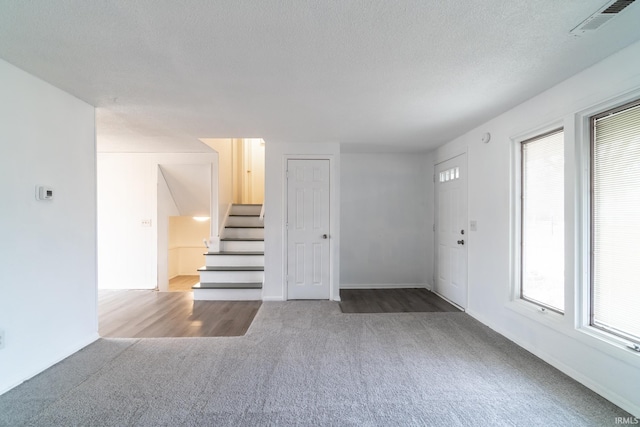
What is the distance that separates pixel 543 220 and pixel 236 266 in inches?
161

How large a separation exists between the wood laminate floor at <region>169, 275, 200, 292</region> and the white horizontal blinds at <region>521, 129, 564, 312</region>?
6.07 metres

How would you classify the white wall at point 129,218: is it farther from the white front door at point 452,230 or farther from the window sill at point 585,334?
the window sill at point 585,334

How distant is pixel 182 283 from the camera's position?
7.06m

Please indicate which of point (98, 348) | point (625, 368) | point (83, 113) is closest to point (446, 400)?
point (625, 368)

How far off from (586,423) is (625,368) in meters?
0.44

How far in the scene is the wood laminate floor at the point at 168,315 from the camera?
3.21 meters

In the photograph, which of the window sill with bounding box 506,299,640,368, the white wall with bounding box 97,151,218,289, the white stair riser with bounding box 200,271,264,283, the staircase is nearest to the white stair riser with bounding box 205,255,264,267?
the staircase

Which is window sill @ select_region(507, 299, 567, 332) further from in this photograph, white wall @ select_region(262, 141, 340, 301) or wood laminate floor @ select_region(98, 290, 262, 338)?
wood laminate floor @ select_region(98, 290, 262, 338)

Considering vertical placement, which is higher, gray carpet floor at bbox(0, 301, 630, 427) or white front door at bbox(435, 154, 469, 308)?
white front door at bbox(435, 154, 469, 308)

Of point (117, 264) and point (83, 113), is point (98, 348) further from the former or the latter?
point (117, 264)

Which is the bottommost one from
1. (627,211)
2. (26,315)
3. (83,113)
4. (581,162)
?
(26,315)

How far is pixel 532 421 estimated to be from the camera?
70.6 inches

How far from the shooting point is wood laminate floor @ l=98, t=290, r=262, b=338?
321 centimetres

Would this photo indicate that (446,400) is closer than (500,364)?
Yes
